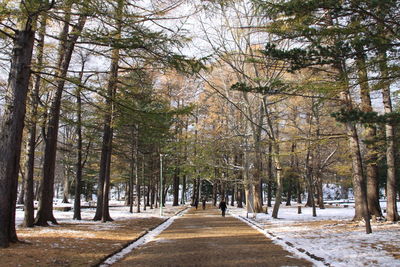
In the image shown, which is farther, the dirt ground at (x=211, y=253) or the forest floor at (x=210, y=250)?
the dirt ground at (x=211, y=253)

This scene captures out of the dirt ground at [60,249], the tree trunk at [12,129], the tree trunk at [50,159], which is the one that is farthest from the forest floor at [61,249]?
the tree trunk at [50,159]

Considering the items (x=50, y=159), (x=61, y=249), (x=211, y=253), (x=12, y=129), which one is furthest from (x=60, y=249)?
(x=50, y=159)

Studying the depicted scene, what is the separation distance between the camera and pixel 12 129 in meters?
8.33

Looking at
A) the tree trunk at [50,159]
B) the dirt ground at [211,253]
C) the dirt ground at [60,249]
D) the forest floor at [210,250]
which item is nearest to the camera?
the dirt ground at [60,249]

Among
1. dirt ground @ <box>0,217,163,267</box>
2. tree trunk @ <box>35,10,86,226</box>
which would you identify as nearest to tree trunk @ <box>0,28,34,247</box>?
A: dirt ground @ <box>0,217,163,267</box>

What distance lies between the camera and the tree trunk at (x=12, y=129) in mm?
8188

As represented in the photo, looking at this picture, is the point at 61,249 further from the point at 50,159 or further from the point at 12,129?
the point at 50,159

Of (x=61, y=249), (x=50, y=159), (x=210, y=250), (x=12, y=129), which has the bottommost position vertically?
(x=210, y=250)

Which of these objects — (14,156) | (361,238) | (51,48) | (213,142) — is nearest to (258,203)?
(213,142)

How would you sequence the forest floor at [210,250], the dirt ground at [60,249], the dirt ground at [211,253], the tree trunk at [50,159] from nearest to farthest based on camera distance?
1. the dirt ground at [60,249]
2. the forest floor at [210,250]
3. the dirt ground at [211,253]
4. the tree trunk at [50,159]

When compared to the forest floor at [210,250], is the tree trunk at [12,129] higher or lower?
higher

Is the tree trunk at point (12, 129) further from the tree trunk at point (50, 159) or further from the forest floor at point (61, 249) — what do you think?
the tree trunk at point (50, 159)

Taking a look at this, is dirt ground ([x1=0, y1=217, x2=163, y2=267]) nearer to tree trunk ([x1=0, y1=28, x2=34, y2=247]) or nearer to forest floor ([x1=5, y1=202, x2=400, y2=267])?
forest floor ([x1=5, y1=202, x2=400, y2=267])

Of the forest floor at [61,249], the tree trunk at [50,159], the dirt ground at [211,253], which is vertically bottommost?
the dirt ground at [211,253]
